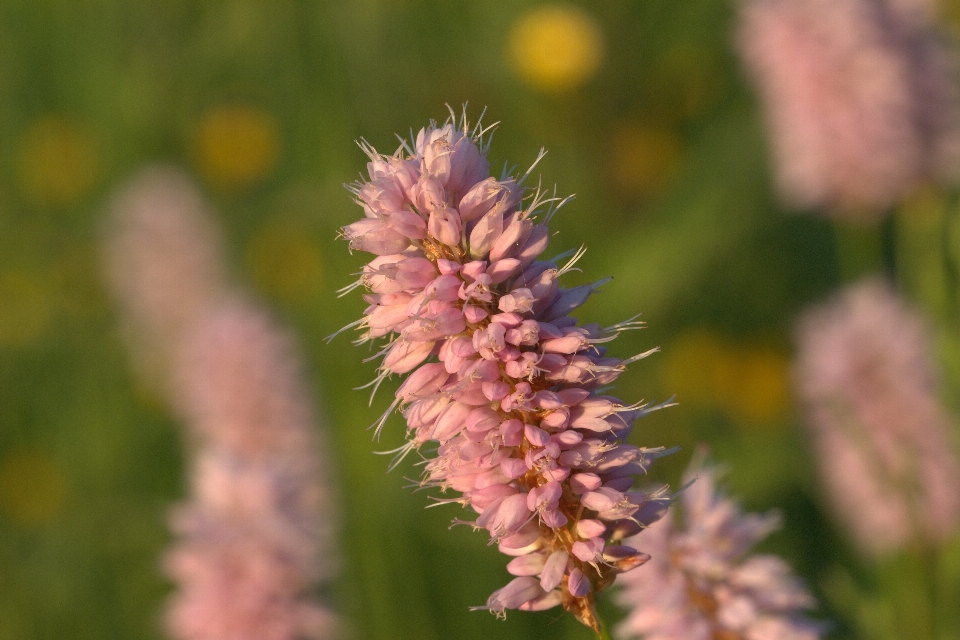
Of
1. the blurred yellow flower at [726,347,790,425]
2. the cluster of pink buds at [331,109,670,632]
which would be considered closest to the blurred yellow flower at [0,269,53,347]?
the blurred yellow flower at [726,347,790,425]

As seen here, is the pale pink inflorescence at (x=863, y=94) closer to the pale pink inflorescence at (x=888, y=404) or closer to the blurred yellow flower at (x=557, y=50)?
the pale pink inflorescence at (x=888, y=404)

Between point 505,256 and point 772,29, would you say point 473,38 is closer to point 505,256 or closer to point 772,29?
point 772,29

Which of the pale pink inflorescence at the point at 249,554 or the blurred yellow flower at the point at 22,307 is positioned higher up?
the blurred yellow flower at the point at 22,307

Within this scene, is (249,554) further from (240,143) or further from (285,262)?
(240,143)

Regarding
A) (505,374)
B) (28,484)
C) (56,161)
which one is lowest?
(505,374)

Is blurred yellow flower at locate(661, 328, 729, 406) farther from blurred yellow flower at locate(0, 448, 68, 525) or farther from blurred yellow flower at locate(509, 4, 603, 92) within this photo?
blurred yellow flower at locate(0, 448, 68, 525)

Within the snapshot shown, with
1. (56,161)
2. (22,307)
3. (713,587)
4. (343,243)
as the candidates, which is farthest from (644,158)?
(713,587)

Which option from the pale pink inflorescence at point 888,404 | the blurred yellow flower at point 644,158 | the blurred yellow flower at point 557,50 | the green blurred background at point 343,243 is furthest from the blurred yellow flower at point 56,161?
the pale pink inflorescence at point 888,404
